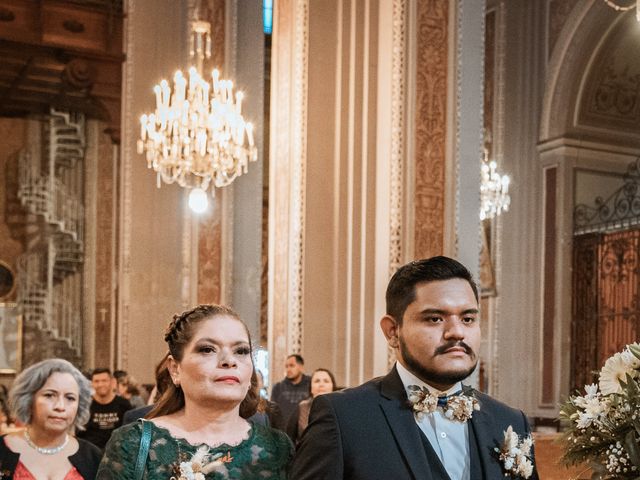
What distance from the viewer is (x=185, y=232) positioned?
12516mm

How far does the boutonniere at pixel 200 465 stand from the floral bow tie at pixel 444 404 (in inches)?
22.9

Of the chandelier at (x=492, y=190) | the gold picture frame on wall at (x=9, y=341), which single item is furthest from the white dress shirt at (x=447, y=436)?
the gold picture frame on wall at (x=9, y=341)

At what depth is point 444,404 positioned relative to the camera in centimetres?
Answer: 253

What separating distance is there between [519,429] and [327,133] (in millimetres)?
5701

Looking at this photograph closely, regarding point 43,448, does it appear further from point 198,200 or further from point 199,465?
point 198,200

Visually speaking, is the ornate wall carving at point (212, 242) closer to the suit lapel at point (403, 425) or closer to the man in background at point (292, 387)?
the man in background at point (292, 387)

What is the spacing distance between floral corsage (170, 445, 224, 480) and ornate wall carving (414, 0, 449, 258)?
16.1 feet

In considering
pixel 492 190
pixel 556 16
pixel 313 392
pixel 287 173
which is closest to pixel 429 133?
pixel 287 173

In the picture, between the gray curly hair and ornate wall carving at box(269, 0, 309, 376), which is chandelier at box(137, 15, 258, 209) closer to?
ornate wall carving at box(269, 0, 309, 376)

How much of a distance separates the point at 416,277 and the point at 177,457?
83cm

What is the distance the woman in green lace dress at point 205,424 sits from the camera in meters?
2.69

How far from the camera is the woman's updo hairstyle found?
2.82 m

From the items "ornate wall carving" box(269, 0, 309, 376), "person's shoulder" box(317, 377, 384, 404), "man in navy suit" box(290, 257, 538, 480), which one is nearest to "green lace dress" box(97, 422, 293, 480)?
"man in navy suit" box(290, 257, 538, 480)

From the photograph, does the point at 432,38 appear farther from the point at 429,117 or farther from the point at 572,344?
the point at 572,344
